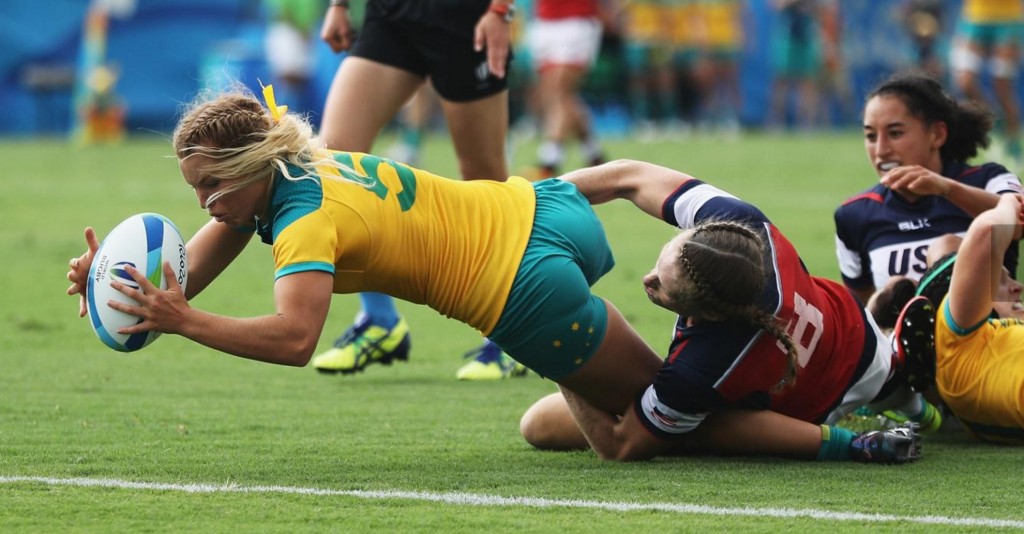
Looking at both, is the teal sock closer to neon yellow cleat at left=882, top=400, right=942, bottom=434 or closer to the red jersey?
neon yellow cleat at left=882, top=400, right=942, bottom=434

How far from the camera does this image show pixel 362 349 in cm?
610

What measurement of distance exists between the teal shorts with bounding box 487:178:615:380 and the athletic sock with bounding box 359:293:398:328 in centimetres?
187

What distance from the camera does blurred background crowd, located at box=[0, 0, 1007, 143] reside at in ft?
77.7

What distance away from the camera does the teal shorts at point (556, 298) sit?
4152 millimetres

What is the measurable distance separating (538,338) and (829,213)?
25.3 feet

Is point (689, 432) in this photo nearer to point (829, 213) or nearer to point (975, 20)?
point (829, 213)

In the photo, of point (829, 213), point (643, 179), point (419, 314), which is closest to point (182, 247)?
point (643, 179)

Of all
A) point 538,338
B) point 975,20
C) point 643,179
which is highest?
point 975,20

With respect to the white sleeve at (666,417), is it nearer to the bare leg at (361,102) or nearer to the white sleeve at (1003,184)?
the white sleeve at (1003,184)

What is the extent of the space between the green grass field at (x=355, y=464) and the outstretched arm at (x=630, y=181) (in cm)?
77

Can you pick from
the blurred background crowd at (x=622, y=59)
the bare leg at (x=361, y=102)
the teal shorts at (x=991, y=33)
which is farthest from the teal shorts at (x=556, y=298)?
the blurred background crowd at (x=622, y=59)

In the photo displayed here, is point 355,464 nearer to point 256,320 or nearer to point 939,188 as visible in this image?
point 256,320

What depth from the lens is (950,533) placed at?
3398mm

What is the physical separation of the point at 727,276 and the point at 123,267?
1.57 meters
